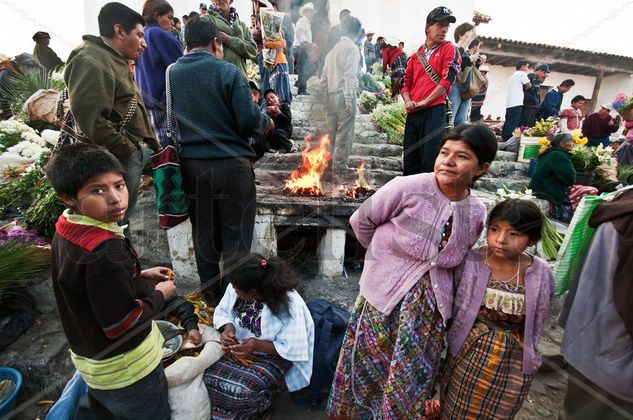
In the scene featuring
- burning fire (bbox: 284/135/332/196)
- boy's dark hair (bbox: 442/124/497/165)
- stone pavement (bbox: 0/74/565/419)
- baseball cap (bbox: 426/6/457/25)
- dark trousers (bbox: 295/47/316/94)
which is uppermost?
dark trousers (bbox: 295/47/316/94)

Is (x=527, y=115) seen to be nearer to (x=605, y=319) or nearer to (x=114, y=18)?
(x=605, y=319)

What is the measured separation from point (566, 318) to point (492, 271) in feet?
1.91

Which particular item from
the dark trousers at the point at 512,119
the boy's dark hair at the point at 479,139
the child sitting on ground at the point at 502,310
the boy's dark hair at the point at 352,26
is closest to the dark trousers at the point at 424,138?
the child sitting on ground at the point at 502,310

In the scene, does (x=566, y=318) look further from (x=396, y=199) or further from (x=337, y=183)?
(x=337, y=183)

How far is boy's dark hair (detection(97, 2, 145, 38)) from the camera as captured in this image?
95.7 inches

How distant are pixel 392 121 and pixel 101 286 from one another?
23.1 feet

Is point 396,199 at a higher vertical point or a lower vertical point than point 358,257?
higher

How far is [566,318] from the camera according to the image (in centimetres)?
193

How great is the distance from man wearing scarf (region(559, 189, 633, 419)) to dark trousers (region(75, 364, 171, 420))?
7.88ft

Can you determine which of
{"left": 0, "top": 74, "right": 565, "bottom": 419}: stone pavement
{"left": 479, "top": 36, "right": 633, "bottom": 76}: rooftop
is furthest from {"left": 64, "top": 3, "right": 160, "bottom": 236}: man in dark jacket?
{"left": 479, "top": 36, "right": 633, "bottom": 76}: rooftop

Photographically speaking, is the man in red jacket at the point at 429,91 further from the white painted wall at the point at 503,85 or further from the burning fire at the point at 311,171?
the white painted wall at the point at 503,85

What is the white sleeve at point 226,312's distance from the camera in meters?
2.30

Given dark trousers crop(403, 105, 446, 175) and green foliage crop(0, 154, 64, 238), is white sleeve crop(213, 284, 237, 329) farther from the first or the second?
dark trousers crop(403, 105, 446, 175)

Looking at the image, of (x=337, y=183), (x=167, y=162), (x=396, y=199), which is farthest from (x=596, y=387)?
(x=337, y=183)
